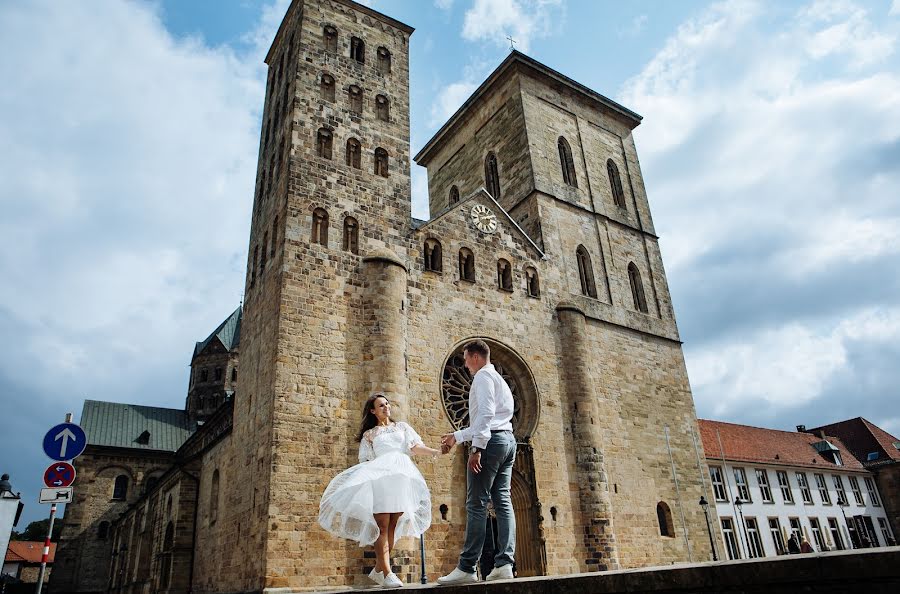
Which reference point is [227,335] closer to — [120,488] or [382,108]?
[120,488]

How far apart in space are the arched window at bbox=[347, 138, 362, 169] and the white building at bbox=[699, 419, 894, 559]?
24.5 meters

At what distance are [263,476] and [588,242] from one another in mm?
14188

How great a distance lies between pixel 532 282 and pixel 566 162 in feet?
22.3

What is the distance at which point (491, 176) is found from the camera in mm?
25391

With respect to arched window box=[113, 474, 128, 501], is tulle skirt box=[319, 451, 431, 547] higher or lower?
lower

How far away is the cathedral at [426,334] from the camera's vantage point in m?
14.2

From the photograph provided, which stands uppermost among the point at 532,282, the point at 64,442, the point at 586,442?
the point at 532,282

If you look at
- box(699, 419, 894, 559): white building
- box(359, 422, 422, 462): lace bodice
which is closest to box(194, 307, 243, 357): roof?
box(699, 419, 894, 559): white building

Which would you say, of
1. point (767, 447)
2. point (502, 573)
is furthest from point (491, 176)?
point (767, 447)

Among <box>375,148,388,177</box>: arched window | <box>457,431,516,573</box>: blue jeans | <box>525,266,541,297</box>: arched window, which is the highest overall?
<box>375,148,388,177</box>: arched window

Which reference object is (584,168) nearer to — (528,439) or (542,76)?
(542,76)

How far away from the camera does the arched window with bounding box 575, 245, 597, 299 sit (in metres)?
21.7

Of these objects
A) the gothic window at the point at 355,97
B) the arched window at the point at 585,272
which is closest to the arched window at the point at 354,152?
the gothic window at the point at 355,97

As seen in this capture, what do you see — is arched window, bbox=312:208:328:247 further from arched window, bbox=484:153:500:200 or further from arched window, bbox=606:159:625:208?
arched window, bbox=606:159:625:208
